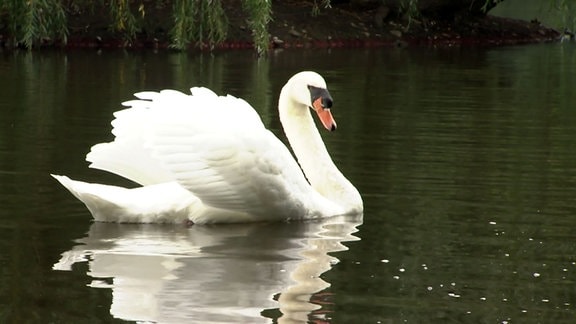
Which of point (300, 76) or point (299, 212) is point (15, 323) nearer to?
point (299, 212)

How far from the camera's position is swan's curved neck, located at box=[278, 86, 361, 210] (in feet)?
35.0

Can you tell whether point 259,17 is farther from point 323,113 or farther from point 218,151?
point 218,151

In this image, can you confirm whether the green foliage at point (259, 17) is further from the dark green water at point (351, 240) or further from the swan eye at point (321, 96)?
the swan eye at point (321, 96)

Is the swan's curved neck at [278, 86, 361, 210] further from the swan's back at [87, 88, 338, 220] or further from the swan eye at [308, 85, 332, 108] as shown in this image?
the swan's back at [87, 88, 338, 220]

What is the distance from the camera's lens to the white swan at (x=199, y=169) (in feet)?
31.1

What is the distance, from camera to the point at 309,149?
10859 mm

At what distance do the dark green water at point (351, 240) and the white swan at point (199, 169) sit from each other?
0.44ft

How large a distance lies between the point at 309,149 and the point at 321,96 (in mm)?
454

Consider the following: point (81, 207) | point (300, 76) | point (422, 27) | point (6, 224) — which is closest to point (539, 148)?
point (300, 76)

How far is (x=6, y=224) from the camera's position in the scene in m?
9.48

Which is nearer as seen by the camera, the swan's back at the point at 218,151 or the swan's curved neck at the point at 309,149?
the swan's back at the point at 218,151

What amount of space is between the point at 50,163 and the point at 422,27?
28404mm

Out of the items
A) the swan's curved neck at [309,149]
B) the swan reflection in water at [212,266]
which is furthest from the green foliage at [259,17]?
the swan reflection in water at [212,266]

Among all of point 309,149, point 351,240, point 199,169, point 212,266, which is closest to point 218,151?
point 199,169
